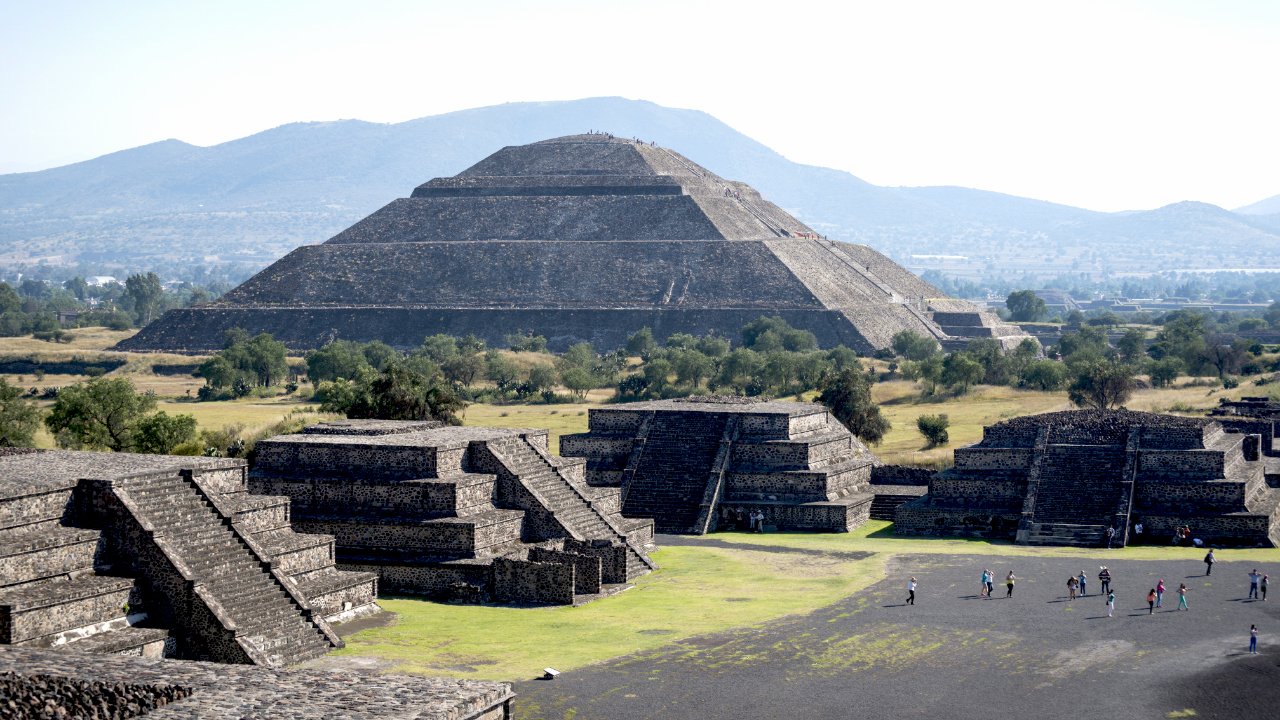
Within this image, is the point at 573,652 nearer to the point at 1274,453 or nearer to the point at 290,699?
the point at 290,699

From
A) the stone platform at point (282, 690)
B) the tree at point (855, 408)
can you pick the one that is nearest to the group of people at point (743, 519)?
the tree at point (855, 408)

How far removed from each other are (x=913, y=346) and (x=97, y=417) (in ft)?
251

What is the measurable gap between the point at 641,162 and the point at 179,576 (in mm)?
133669

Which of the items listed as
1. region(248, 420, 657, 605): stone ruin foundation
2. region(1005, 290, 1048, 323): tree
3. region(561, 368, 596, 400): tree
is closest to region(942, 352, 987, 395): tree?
region(561, 368, 596, 400): tree

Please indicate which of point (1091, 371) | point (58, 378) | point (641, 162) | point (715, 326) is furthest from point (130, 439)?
point (641, 162)

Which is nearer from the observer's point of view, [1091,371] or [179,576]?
[179,576]

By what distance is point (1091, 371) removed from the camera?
77.0 metres

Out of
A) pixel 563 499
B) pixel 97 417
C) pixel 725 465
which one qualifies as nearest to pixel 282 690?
pixel 563 499

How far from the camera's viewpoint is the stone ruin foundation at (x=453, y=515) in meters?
36.1

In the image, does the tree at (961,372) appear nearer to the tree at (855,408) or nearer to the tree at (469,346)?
the tree at (855,408)

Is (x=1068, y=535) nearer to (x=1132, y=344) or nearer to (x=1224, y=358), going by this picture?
(x=1224, y=358)

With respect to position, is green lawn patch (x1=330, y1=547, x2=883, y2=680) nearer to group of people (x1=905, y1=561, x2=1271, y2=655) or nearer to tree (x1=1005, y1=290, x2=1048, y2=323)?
group of people (x1=905, y1=561, x2=1271, y2=655)

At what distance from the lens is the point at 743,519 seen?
4841 centimetres

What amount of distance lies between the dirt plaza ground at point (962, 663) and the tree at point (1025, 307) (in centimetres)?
15854
